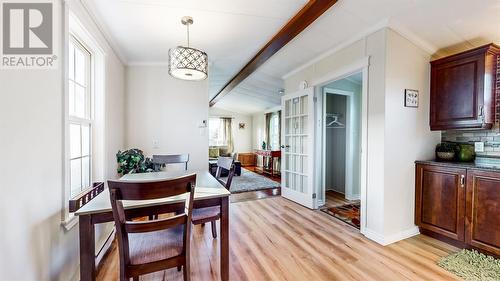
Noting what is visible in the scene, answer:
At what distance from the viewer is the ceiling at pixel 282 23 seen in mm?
2020

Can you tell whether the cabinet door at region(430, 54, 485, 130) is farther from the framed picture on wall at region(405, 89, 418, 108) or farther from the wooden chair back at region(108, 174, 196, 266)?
the wooden chair back at region(108, 174, 196, 266)

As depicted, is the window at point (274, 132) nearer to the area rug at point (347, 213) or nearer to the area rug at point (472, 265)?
the area rug at point (347, 213)

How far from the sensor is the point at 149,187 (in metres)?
1.15

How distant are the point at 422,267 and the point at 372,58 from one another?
6.87ft

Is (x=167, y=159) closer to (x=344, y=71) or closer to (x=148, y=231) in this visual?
(x=148, y=231)

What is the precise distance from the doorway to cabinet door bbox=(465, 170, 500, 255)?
1.31 meters

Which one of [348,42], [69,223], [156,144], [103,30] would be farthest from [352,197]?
[103,30]

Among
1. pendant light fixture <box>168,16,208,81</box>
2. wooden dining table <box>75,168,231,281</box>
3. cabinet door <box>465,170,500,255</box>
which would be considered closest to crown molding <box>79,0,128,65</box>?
pendant light fixture <box>168,16,208,81</box>

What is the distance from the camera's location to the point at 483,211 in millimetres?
2025

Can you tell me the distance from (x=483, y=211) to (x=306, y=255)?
1.69 m

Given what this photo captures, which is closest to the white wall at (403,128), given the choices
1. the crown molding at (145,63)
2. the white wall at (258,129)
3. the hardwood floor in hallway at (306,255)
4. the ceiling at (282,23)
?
the ceiling at (282,23)

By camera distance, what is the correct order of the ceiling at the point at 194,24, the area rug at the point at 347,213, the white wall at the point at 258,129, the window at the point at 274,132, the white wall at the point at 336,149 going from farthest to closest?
the white wall at the point at 258,129
the window at the point at 274,132
the white wall at the point at 336,149
the area rug at the point at 347,213
the ceiling at the point at 194,24

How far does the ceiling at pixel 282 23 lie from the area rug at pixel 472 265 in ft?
7.14

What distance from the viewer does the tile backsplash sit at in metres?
2.31
